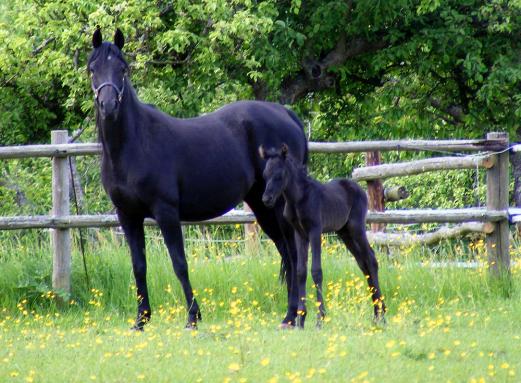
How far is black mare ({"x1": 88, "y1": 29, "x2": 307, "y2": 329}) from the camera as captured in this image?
738cm

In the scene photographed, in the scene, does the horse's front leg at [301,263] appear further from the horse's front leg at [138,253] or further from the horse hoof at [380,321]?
the horse's front leg at [138,253]

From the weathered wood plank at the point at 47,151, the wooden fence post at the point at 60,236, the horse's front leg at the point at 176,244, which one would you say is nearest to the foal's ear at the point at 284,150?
the horse's front leg at the point at 176,244

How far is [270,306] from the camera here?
8.86 metres

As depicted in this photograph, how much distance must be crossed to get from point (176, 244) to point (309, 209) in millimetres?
1050

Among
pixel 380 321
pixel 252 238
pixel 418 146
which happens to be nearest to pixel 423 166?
pixel 418 146

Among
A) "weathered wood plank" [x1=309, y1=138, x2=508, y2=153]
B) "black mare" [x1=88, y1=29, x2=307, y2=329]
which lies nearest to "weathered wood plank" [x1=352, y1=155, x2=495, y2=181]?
"weathered wood plank" [x1=309, y1=138, x2=508, y2=153]

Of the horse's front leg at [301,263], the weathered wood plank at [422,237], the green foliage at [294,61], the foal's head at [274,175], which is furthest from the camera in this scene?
the green foliage at [294,61]

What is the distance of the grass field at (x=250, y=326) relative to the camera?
5.45 m

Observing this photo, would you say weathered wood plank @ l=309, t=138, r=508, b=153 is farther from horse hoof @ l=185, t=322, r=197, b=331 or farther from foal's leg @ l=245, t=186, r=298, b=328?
horse hoof @ l=185, t=322, r=197, b=331

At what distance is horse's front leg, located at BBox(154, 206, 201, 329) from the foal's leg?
731mm

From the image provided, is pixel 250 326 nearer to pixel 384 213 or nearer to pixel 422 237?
pixel 384 213

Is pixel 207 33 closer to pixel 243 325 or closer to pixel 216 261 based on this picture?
pixel 216 261

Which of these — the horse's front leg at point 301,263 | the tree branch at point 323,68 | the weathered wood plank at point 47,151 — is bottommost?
the horse's front leg at point 301,263

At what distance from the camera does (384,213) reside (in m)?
9.38
